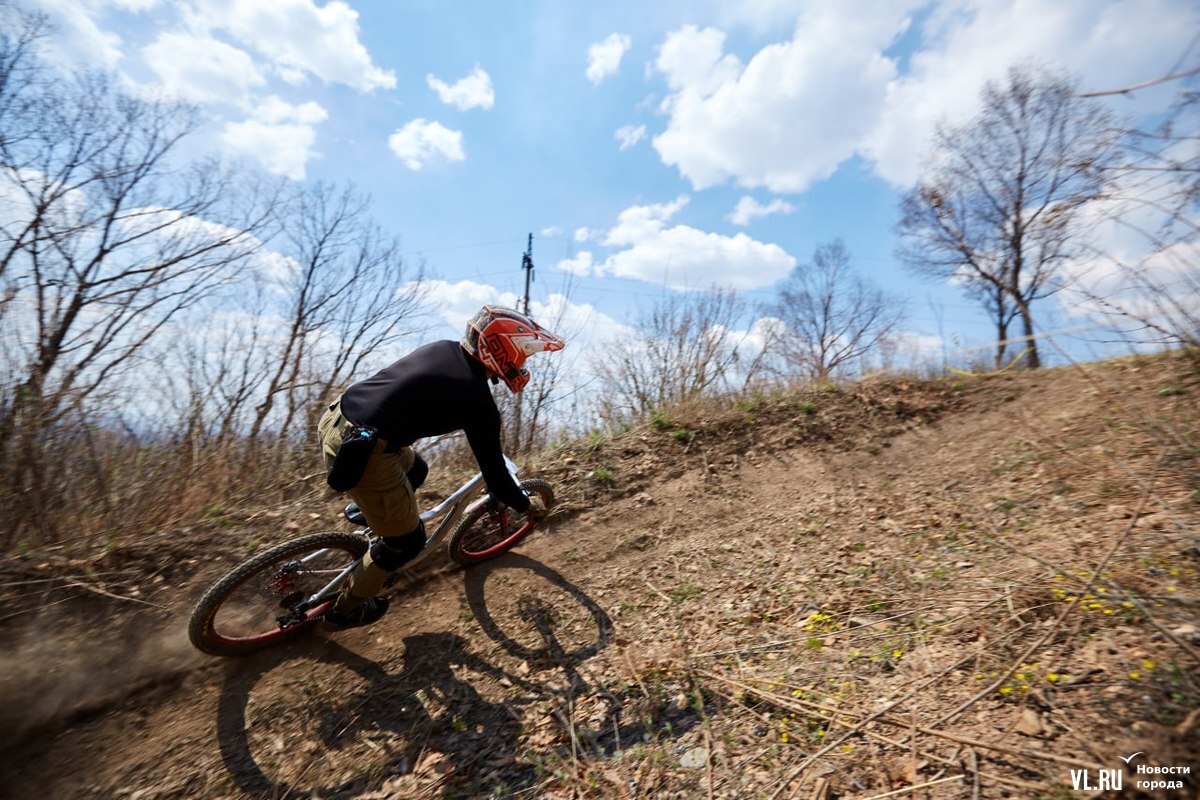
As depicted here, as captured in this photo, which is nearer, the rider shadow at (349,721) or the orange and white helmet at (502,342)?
the rider shadow at (349,721)

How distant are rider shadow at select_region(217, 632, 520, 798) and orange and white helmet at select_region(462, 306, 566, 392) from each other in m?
2.29

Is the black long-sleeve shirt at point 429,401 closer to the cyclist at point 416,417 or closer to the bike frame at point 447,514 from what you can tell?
the cyclist at point 416,417

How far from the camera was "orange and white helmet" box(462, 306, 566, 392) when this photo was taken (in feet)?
11.5

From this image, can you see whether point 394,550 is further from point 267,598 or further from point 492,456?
point 267,598

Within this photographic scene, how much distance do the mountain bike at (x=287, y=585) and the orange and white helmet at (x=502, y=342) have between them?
963mm

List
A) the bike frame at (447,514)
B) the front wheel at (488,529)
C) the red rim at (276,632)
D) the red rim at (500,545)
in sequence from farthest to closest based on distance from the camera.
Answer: the red rim at (500,545), the front wheel at (488,529), the bike frame at (447,514), the red rim at (276,632)

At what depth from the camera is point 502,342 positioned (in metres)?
3.52

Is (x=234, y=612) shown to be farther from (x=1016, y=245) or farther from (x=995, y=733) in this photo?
(x=1016, y=245)

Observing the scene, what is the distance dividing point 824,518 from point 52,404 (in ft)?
25.6

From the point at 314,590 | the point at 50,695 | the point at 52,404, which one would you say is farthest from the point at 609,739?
the point at 52,404

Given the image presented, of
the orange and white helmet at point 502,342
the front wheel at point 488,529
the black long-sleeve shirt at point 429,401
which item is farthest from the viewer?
the front wheel at point 488,529

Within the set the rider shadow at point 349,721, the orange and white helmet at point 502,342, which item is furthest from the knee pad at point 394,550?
the orange and white helmet at point 502,342

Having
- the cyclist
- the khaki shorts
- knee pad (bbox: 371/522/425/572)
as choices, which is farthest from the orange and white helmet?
knee pad (bbox: 371/522/425/572)

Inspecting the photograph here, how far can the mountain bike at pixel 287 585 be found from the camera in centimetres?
362
